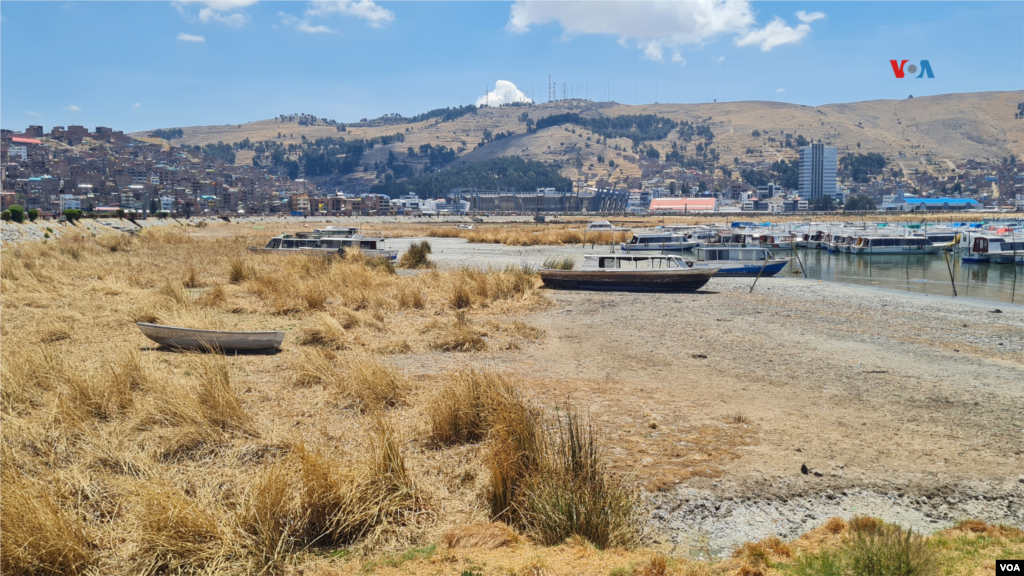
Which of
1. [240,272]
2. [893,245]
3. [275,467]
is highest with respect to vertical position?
[240,272]

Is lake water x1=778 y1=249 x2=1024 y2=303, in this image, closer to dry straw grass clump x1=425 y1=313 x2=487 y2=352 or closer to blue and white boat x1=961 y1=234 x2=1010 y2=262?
blue and white boat x1=961 y1=234 x2=1010 y2=262

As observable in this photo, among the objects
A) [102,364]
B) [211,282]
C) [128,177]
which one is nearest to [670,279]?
[211,282]

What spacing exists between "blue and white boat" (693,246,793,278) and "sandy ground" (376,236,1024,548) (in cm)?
1164

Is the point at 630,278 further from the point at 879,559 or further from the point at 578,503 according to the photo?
the point at 879,559

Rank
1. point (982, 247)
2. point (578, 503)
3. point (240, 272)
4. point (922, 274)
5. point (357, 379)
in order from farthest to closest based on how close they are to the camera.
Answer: point (982, 247) < point (922, 274) < point (240, 272) < point (357, 379) < point (578, 503)

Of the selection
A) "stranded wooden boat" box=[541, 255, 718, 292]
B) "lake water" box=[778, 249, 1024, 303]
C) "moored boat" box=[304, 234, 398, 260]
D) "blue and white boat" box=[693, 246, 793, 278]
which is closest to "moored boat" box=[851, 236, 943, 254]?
"lake water" box=[778, 249, 1024, 303]

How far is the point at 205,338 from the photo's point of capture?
10445 mm

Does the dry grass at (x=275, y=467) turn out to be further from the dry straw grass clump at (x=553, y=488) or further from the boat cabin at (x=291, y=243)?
the boat cabin at (x=291, y=243)

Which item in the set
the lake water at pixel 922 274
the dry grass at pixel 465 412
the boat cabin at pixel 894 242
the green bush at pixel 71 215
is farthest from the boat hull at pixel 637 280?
the green bush at pixel 71 215

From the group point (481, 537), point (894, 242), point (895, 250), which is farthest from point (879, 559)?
point (894, 242)

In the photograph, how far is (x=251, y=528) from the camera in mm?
4594

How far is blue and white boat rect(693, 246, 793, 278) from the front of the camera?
28.1 m

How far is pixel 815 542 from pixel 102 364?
8221 millimetres

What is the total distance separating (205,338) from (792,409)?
8.73 metres
